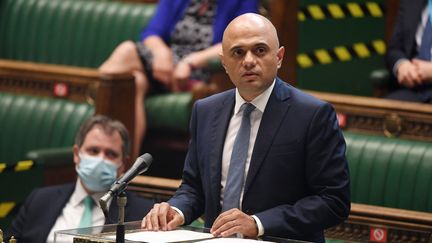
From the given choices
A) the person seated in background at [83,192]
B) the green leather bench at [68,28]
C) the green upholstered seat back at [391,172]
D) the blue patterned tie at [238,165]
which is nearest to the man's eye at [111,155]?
the person seated in background at [83,192]

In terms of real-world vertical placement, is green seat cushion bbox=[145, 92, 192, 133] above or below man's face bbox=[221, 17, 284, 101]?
below

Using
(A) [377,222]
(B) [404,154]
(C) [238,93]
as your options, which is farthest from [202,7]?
(C) [238,93]

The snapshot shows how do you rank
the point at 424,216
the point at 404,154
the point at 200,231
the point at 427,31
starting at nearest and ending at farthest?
the point at 200,231 < the point at 424,216 < the point at 404,154 < the point at 427,31

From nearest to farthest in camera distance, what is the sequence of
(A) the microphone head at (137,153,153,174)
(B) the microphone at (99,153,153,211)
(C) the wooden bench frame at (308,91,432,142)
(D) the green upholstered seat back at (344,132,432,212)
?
(B) the microphone at (99,153,153,211) → (A) the microphone head at (137,153,153,174) → (D) the green upholstered seat back at (344,132,432,212) → (C) the wooden bench frame at (308,91,432,142)

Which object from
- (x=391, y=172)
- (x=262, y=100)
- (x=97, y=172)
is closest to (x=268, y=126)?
(x=262, y=100)

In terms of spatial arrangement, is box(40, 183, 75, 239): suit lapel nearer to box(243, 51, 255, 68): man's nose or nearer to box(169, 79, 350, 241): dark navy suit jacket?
box(169, 79, 350, 241): dark navy suit jacket

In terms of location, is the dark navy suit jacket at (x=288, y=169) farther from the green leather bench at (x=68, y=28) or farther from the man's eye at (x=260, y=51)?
the green leather bench at (x=68, y=28)

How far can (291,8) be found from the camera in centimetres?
532

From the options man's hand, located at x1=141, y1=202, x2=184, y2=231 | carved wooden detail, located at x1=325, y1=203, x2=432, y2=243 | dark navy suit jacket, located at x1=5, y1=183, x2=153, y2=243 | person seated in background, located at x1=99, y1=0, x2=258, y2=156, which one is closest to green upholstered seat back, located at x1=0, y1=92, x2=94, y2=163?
person seated in background, located at x1=99, y1=0, x2=258, y2=156

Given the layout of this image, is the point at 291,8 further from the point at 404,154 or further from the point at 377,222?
the point at 377,222

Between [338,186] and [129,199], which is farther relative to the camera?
[129,199]

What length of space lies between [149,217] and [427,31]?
2317 mm

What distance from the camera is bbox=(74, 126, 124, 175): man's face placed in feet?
14.0

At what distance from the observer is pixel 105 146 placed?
168 inches
